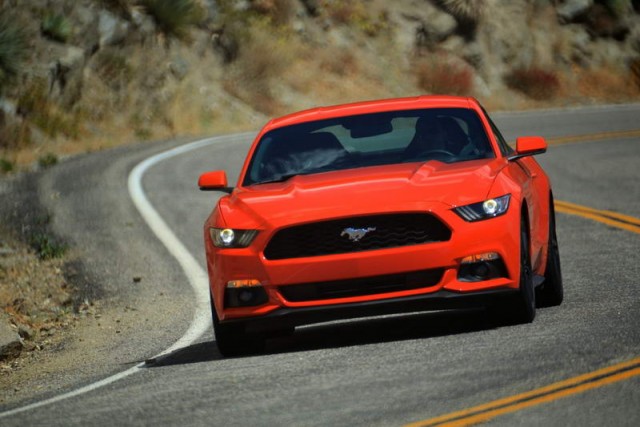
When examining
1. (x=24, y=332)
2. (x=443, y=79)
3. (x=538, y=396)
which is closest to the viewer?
(x=538, y=396)

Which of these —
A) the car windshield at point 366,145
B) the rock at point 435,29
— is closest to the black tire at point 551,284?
the car windshield at point 366,145

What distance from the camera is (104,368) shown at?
10086 mm

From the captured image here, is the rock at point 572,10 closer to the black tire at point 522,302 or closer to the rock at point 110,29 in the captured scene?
the rock at point 110,29

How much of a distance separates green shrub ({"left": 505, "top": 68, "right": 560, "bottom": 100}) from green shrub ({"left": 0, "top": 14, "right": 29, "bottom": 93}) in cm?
2081

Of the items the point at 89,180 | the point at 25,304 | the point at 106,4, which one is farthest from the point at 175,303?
the point at 106,4

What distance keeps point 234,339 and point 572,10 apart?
43.7m

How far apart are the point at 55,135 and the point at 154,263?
50.1 ft

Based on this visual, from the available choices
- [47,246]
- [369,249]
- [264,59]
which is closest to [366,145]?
[369,249]

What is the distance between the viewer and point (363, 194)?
9172 mm

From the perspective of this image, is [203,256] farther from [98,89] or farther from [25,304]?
[98,89]

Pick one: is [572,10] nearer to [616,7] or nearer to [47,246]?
[616,7]

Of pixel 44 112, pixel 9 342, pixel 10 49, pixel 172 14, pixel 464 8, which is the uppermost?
pixel 9 342

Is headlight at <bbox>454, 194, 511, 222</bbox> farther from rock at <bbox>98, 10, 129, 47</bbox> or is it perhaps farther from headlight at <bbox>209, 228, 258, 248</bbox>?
rock at <bbox>98, 10, 129, 47</bbox>

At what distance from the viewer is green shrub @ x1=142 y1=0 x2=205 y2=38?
123 feet
